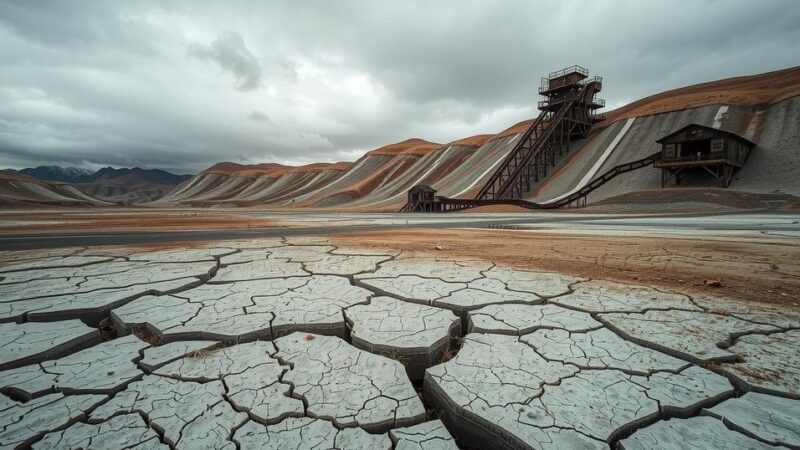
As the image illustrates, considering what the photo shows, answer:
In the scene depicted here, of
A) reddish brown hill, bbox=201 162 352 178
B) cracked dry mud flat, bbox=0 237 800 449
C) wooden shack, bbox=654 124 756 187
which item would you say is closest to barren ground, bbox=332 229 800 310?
cracked dry mud flat, bbox=0 237 800 449

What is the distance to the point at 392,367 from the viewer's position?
1484mm

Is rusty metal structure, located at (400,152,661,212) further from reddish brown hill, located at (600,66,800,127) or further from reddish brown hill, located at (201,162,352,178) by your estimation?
reddish brown hill, located at (201,162,352,178)

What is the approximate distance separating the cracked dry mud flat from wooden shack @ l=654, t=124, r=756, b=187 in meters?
27.0

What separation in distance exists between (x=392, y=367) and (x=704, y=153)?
3088 cm

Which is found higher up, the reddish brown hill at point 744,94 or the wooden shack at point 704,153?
the reddish brown hill at point 744,94

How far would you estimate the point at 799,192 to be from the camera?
719 inches

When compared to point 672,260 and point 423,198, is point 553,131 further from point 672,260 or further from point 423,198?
point 672,260

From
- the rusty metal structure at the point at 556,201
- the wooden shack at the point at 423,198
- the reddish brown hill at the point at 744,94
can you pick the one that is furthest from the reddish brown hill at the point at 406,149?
the rusty metal structure at the point at 556,201

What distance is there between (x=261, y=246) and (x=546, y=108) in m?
37.5

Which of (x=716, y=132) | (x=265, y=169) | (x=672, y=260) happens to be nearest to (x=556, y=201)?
(x=716, y=132)

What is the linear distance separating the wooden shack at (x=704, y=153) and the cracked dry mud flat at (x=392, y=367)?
27.0 metres

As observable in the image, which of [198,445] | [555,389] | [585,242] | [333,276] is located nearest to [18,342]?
[198,445]

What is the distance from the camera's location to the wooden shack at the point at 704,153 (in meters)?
20.9

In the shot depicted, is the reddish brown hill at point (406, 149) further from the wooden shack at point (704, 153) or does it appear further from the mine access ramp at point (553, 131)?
the wooden shack at point (704, 153)
